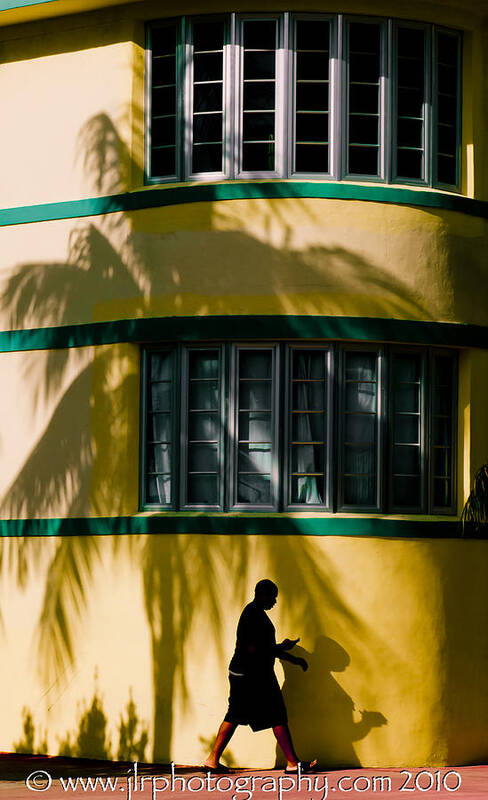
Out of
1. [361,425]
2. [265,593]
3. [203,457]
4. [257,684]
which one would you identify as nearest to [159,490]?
[203,457]

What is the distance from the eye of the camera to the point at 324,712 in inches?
621

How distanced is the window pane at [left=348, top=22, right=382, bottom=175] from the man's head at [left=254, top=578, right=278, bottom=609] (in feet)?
14.1

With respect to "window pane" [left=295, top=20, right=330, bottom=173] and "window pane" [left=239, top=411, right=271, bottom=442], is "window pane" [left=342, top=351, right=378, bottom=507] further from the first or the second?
"window pane" [left=295, top=20, right=330, bottom=173]

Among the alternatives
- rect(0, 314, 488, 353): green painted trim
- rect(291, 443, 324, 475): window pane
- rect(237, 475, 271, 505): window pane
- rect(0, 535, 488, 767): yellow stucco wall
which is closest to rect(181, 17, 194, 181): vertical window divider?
rect(0, 314, 488, 353): green painted trim

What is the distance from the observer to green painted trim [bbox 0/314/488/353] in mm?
16094

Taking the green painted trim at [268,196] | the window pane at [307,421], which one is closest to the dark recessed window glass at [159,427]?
the window pane at [307,421]

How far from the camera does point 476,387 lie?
1673 centimetres

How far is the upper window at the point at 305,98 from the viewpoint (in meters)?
16.5

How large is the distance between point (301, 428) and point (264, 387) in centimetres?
54

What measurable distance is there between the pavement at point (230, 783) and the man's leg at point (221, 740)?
0.16 m

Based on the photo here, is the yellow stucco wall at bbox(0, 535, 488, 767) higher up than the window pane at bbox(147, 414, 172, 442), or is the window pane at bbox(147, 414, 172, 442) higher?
the window pane at bbox(147, 414, 172, 442)

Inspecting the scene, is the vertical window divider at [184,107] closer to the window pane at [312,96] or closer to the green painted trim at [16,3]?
the window pane at [312,96]

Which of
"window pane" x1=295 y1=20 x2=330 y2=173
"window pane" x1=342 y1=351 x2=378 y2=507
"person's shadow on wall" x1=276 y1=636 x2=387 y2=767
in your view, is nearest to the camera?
"person's shadow on wall" x1=276 y1=636 x2=387 y2=767

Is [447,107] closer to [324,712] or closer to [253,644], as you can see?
[253,644]
